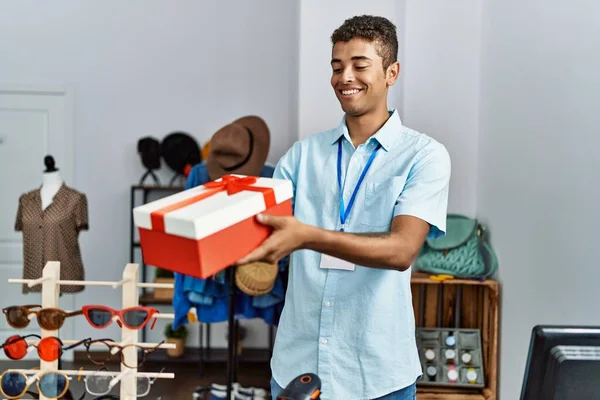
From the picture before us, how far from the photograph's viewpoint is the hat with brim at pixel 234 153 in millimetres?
3508

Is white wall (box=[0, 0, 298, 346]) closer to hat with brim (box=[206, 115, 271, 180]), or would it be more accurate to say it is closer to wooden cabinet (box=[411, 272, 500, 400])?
hat with brim (box=[206, 115, 271, 180])

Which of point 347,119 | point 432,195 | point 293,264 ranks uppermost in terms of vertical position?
point 347,119

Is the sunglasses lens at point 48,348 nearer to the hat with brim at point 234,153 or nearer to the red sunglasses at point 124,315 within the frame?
the red sunglasses at point 124,315

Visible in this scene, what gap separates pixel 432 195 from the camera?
5.49ft

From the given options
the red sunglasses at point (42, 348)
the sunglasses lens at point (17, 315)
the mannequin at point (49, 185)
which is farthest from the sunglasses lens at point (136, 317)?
the mannequin at point (49, 185)

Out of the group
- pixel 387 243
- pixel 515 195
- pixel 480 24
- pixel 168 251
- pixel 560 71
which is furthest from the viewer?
pixel 480 24

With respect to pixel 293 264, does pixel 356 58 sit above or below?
above

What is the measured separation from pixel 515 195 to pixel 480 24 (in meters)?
0.97

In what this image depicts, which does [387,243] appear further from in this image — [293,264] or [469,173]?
[469,173]

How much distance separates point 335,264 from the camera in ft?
5.77

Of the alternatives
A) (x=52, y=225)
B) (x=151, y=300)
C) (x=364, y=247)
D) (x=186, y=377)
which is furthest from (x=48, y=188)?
(x=364, y=247)

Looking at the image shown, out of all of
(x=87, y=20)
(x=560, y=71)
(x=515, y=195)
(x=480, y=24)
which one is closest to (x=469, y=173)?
(x=515, y=195)

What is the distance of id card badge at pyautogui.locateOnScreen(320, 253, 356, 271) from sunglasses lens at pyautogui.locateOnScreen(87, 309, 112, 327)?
23.4 inches

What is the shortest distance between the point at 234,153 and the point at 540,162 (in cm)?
141
